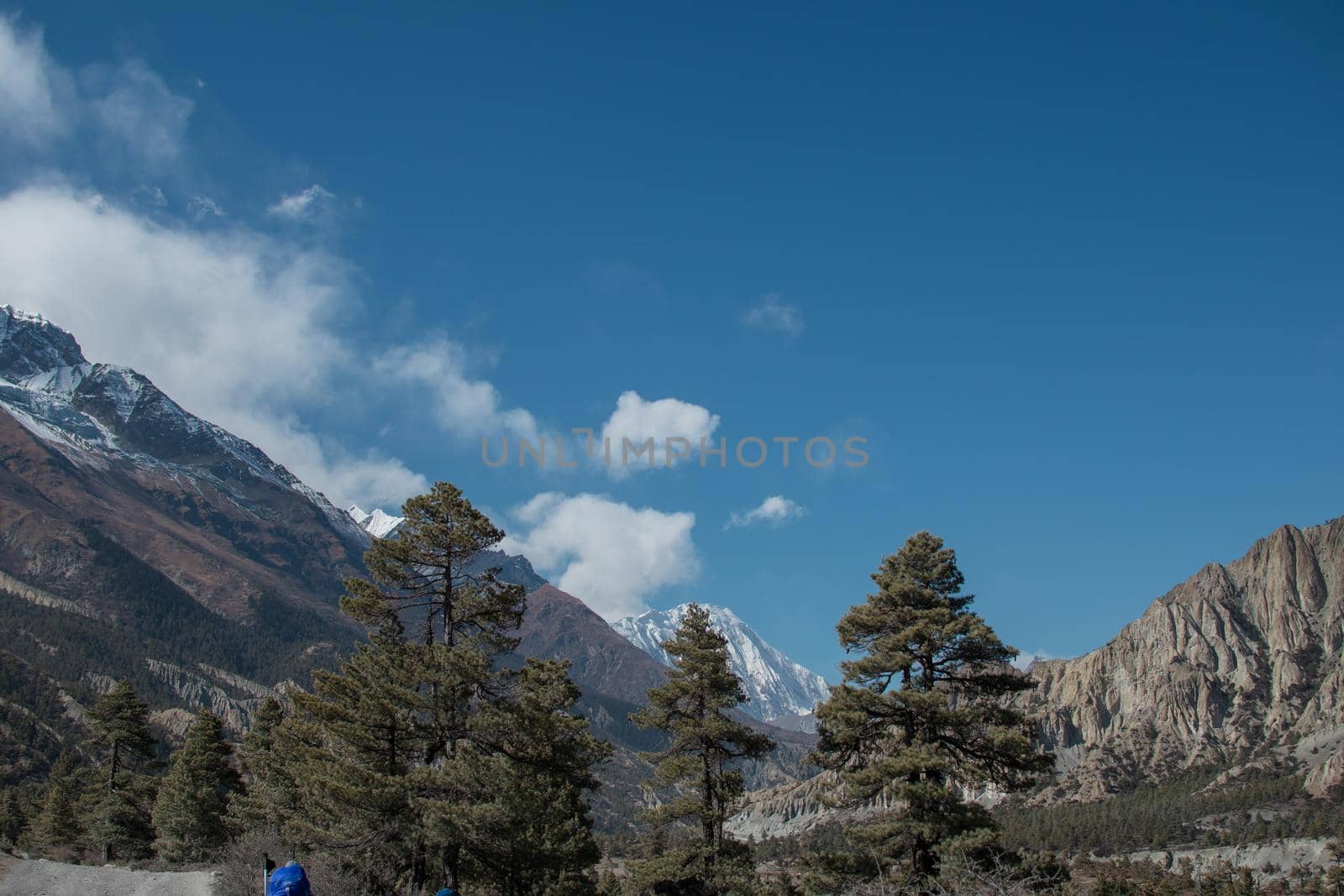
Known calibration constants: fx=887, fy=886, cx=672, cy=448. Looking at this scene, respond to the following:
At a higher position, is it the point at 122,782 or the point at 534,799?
the point at 122,782

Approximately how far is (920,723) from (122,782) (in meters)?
50.7

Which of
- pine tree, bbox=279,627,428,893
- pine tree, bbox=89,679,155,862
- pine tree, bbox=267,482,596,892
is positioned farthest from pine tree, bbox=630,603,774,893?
pine tree, bbox=89,679,155,862

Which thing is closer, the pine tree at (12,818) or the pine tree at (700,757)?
the pine tree at (700,757)

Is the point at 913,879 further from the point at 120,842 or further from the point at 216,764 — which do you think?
the point at 120,842

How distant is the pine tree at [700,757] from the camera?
23.9m

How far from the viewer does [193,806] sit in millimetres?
45156

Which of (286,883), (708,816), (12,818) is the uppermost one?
(286,883)

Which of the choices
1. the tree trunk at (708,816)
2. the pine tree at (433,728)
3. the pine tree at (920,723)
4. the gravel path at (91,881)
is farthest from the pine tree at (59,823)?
the pine tree at (920,723)

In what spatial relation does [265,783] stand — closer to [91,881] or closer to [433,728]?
[91,881]

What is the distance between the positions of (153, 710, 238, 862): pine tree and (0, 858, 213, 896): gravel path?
1497 cm

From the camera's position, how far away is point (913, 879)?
2109cm

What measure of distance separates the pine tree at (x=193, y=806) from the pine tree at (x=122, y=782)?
13.4 ft

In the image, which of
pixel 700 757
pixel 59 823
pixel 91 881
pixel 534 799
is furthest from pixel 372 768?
pixel 59 823

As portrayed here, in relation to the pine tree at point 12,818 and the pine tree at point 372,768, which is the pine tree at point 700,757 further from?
the pine tree at point 12,818
